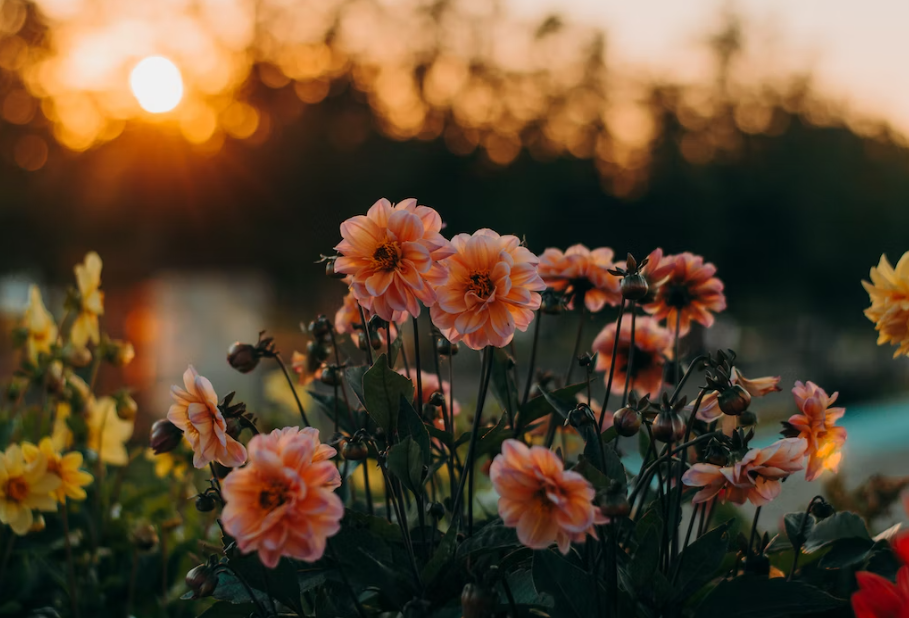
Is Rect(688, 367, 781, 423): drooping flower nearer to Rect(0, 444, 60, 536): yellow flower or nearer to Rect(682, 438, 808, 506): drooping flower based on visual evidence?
Rect(682, 438, 808, 506): drooping flower

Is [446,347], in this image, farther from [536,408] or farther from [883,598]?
[883,598]

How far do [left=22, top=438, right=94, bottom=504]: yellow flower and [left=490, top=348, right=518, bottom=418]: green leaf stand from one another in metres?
Result: 0.85

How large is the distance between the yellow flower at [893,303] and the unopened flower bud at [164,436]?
3.50 feet

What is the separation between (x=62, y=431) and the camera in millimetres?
2275

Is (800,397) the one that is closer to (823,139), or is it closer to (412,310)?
(412,310)

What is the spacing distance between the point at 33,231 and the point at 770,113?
650 inches

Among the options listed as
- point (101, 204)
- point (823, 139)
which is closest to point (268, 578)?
point (101, 204)

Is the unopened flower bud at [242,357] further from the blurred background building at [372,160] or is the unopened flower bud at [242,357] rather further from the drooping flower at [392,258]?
the blurred background building at [372,160]

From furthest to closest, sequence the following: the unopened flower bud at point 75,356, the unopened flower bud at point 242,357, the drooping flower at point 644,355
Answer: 1. the unopened flower bud at point 75,356
2. the drooping flower at point 644,355
3. the unopened flower bud at point 242,357

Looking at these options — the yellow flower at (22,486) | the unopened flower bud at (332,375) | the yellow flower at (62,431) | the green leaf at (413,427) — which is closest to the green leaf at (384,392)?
the green leaf at (413,427)

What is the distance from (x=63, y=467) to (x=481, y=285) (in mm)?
1072

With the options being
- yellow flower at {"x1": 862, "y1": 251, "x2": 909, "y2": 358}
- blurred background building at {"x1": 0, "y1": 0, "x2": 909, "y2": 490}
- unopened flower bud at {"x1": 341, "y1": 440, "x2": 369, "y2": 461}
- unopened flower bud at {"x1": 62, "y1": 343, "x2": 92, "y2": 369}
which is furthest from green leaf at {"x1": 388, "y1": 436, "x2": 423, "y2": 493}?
blurred background building at {"x1": 0, "y1": 0, "x2": 909, "y2": 490}

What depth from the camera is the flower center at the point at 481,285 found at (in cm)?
106

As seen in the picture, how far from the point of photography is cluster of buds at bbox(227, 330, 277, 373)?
1272mm
